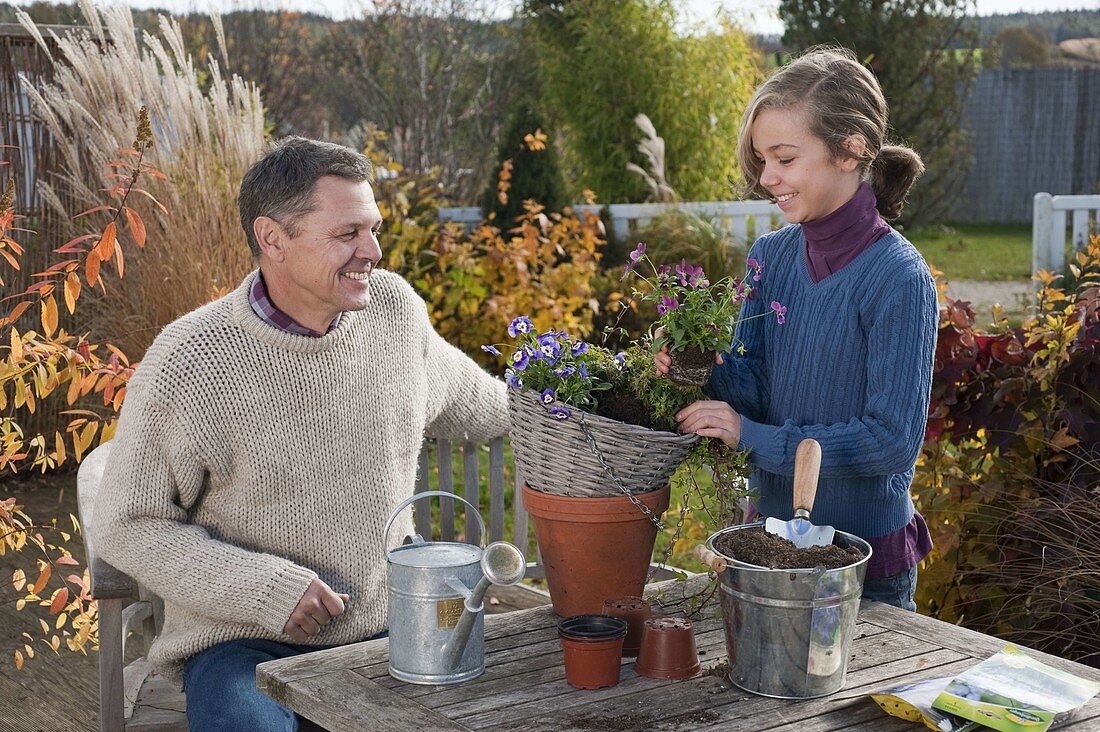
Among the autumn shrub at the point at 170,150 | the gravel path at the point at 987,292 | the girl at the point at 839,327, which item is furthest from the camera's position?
the gravel path at the point at 987,292

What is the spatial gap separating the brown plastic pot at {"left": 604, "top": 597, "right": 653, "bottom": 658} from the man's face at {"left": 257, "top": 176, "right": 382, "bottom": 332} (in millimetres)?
839

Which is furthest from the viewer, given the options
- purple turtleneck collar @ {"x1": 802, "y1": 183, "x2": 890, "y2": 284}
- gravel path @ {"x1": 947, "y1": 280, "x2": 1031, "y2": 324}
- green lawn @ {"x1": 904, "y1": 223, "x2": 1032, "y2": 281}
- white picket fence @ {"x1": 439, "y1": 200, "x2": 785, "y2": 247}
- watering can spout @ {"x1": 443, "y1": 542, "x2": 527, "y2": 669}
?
green lawn @ {"x1": 904, "y1": 223, "x2": 1032, "y2": 281}

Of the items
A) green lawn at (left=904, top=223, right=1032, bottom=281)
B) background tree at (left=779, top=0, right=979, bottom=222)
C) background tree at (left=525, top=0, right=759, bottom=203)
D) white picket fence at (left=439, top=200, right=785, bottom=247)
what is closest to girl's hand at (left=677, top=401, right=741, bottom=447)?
white picket fence at (left=439, top=200, right=785, bottom=247)

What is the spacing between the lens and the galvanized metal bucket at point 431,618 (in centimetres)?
171

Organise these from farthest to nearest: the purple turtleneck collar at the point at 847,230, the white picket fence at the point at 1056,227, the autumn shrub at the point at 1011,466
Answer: the white picket fence at the point at 1056,227
the autumn shrub at the point at 1011,466
the purple turtleneck collar at the point at 847,230

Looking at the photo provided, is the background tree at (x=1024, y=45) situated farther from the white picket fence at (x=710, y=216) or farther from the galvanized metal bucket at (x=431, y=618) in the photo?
the galvanized metal bucket at (x=431, y=618)

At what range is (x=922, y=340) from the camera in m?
1.91

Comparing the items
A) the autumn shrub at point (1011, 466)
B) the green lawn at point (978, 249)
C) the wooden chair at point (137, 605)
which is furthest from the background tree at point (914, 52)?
the wooden chair at point (137, 605)

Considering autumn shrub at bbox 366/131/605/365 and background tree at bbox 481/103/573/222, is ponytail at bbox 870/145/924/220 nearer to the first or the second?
autumn shrub at bbox 366/131/605/365

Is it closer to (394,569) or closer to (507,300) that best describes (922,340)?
(394,569)

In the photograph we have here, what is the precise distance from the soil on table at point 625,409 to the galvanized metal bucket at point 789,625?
1.07ft

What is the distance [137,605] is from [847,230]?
1.70 m

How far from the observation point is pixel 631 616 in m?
1.81

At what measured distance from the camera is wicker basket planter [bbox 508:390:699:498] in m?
1.83
